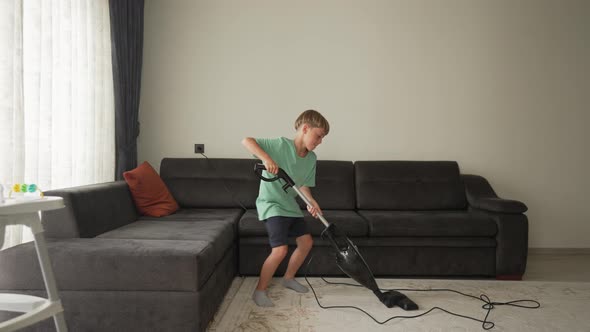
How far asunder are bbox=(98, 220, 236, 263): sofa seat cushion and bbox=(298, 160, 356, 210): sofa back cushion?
872mm

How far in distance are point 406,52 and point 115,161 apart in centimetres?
276

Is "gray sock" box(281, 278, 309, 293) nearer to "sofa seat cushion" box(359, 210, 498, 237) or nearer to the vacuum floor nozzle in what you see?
the vacuum floor nozzle

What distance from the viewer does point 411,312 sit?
1916 mm

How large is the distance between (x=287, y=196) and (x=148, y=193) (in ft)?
3.54

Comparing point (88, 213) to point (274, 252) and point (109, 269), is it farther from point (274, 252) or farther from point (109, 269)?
point (274, 252)

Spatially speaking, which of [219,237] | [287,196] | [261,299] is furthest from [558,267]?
[219,237]

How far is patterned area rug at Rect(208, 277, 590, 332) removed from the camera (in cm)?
177

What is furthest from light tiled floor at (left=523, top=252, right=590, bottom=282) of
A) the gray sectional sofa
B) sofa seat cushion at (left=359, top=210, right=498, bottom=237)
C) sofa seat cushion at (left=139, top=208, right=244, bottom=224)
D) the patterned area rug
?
sofa seat cushion at (left=139, top=208, right=244, bottom=224)

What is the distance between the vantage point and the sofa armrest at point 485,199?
2.49 meters

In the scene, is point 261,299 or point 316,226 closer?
point 261,299

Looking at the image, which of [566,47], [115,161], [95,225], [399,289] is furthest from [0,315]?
[566,47]

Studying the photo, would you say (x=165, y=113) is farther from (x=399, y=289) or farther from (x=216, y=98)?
(x=399, y=289)

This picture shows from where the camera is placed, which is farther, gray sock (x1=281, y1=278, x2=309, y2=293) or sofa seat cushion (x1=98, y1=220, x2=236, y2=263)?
gray sock (x1=281, y1=278, x2=309, y2=293)

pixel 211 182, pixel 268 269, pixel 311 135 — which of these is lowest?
pixel 268 269
